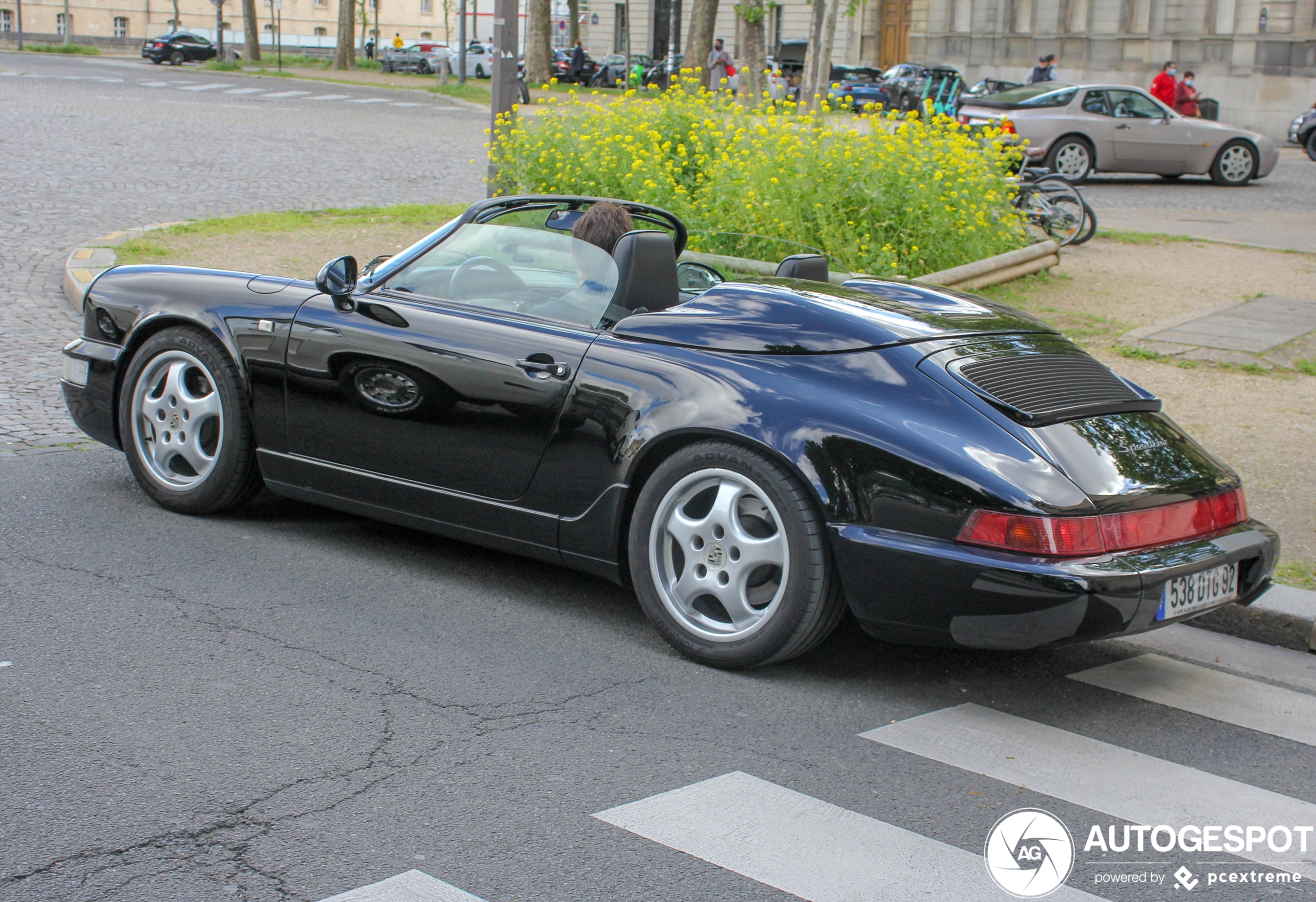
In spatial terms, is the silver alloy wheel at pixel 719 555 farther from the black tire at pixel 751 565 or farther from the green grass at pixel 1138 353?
the green grass at pixel 1138 353

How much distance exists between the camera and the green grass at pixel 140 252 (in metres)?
10.8

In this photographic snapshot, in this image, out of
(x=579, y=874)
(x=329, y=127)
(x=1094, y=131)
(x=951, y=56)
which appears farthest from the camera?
(x=951, y=56)

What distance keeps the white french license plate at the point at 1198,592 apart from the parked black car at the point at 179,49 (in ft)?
183

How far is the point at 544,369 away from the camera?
4461 mm

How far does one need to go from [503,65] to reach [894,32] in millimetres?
51717

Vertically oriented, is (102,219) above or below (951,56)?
below

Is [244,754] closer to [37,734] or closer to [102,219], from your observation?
[37,734]

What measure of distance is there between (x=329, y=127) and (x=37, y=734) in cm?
2299

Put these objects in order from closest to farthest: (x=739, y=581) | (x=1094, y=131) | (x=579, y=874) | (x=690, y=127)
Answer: (x=579, y=874), (x=739, y=581), (x=690, y=127), (x=1094, y=131)

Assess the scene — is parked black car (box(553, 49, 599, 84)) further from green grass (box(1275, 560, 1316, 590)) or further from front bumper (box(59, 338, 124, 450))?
green grass (box(1275, 560, 1316, 590))

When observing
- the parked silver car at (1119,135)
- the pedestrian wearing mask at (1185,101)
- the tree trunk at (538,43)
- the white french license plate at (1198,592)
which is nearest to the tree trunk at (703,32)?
the tree trunk at (538,43)

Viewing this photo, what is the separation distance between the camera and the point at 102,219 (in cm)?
1334

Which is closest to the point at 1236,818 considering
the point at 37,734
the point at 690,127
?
the point at 37,734

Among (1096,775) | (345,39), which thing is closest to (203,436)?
(1096,775)
